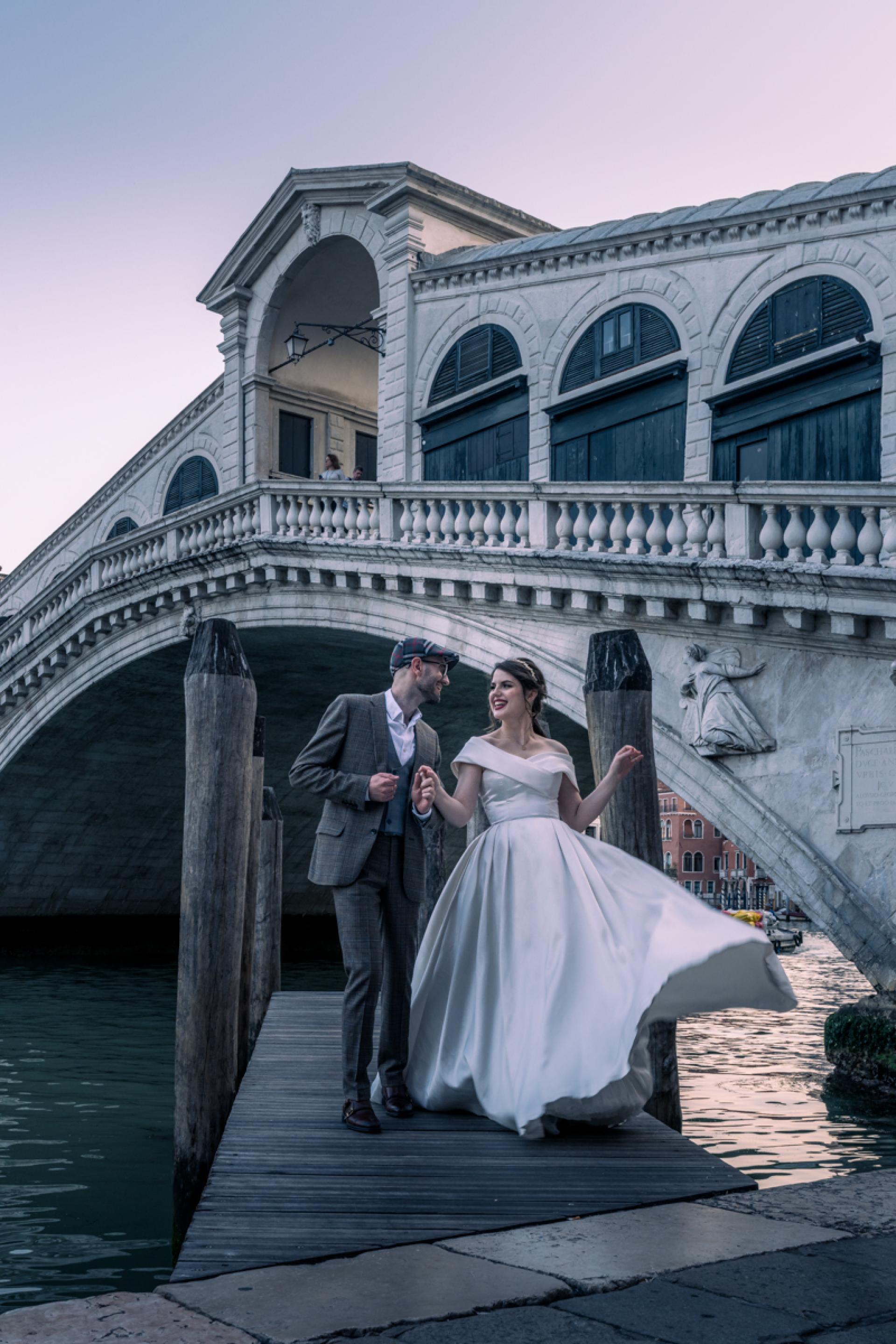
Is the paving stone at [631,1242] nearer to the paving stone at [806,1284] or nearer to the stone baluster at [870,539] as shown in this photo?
the paving stone at [806,1284]

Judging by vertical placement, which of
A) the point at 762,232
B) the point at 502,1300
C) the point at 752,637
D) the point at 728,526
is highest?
the point at 762,232

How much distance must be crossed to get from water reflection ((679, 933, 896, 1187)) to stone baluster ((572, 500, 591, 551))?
164 inches

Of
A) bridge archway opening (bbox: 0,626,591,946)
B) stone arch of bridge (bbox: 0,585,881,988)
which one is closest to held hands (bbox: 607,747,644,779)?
stone arch of bridge (bbox: 0,585,881,988)

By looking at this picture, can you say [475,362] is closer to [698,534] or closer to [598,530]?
[598,530]

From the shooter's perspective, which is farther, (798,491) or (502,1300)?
(798,491)

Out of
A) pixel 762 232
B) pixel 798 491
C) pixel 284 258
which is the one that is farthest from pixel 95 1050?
pixel 284 258

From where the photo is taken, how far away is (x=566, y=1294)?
2.34 metres

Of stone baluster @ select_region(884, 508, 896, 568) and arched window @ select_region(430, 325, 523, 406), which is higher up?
arched window @ select_region(430, 325, 523, 406)

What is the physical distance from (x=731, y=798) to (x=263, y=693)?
32.3 feet

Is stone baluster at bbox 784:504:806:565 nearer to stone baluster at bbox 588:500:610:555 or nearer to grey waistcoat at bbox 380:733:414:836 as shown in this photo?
stone baluster at bbox 588:500:610:555

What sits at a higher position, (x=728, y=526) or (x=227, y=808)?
(x=728, y=526)

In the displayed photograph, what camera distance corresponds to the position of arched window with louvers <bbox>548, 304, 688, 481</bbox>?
43.1 ft

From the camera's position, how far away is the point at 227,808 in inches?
184

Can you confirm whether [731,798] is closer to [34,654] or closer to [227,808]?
[227,808]
